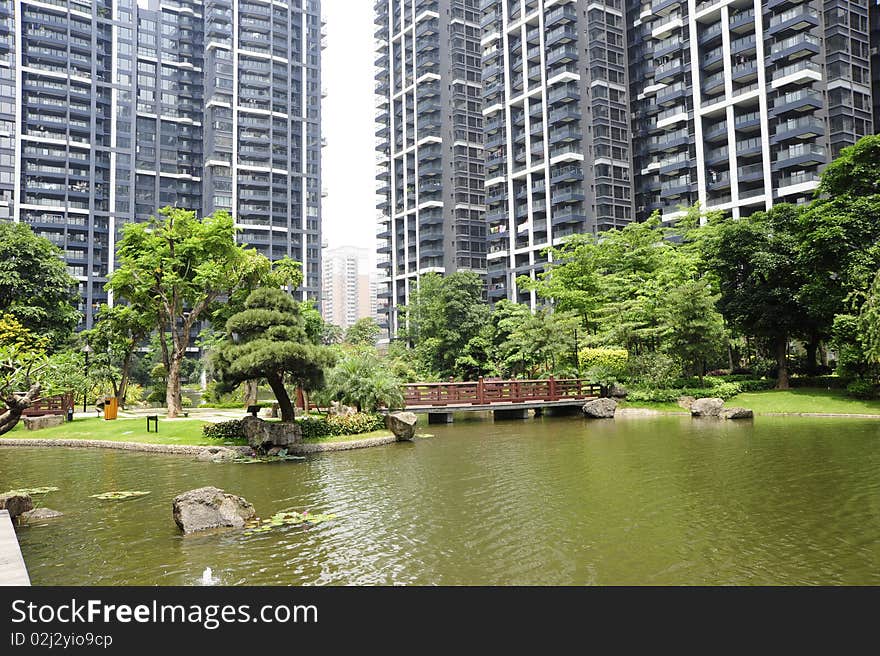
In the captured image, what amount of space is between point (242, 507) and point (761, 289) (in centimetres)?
3457

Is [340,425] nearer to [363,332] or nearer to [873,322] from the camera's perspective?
[873,322]

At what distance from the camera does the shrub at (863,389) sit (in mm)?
31984

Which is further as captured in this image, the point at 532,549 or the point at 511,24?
the point at 511,24

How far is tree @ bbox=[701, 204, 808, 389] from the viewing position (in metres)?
37.5

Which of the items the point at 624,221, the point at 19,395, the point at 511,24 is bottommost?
the point at 19,395

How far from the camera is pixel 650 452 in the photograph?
20.6 meters

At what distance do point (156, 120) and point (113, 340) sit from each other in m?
79.0

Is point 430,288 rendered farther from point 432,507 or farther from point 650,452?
point 432,507

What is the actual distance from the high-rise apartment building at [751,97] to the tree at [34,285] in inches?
1732

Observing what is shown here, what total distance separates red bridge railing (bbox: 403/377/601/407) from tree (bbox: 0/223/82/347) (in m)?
20.4

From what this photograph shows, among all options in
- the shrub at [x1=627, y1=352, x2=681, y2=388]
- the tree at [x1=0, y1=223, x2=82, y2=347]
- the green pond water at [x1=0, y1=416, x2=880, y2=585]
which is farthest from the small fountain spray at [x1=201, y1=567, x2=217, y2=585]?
the tree at [x1=0, y1=223, x2=82, y2=347]

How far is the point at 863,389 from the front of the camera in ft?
105

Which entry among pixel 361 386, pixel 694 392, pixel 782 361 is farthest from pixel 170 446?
pixel 782 361
